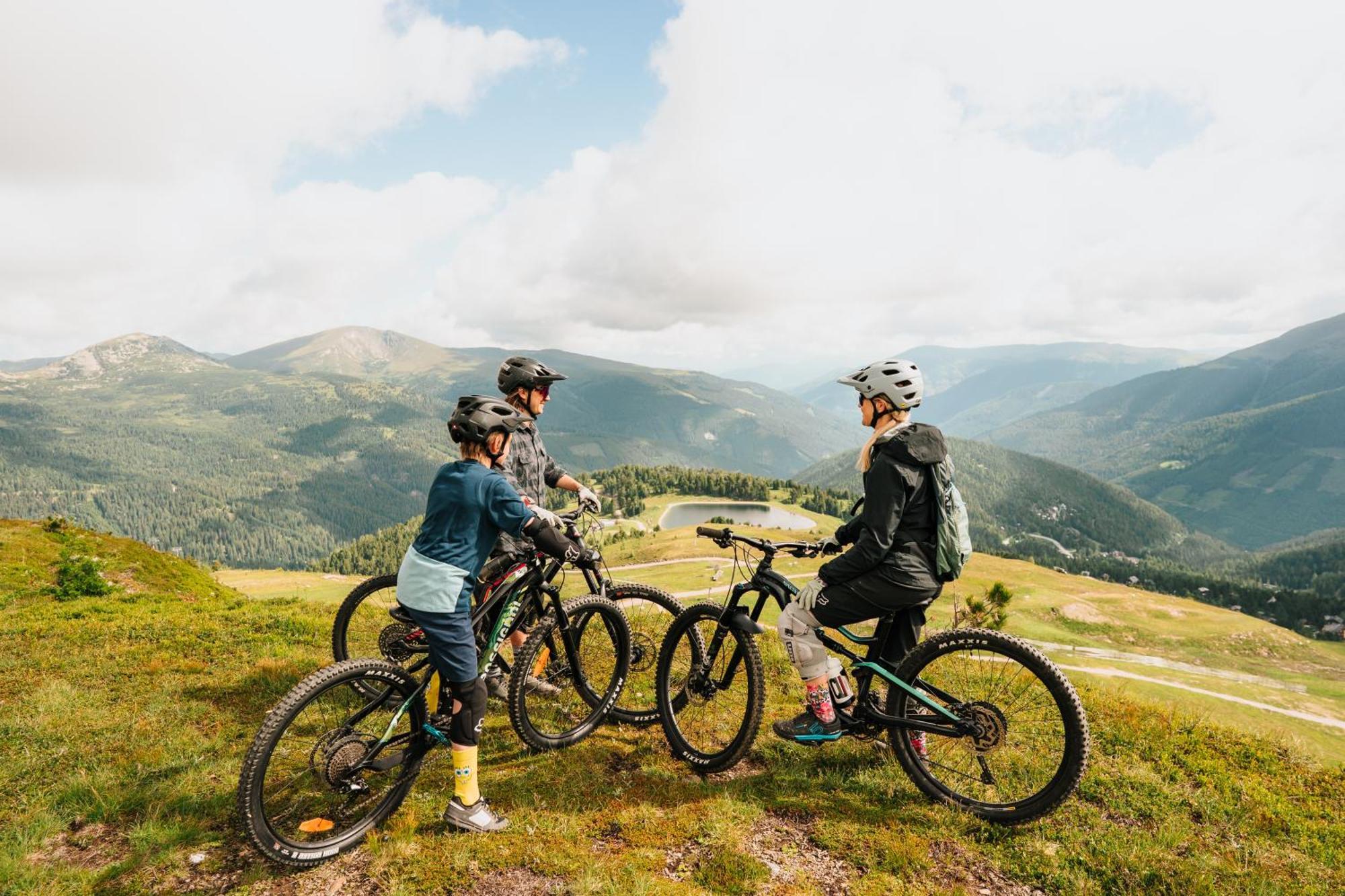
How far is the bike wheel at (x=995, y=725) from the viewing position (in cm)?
542

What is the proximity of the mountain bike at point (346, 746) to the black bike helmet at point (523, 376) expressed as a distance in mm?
2605

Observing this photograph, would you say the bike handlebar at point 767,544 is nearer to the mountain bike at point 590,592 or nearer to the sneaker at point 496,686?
the mountain bike at point 590,592

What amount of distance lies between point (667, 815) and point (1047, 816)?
3759mm

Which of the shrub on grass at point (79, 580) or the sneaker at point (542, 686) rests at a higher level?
the sneaker at point (542, 686)

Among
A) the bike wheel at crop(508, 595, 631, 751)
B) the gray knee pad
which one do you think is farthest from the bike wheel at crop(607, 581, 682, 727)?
the gray knee pad

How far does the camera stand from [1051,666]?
5.37m

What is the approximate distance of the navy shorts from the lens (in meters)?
5.41

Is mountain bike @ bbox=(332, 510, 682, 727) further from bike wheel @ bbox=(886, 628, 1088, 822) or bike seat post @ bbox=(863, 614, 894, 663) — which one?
bike wheel @ bbox=(886, 628, 1088, 822)

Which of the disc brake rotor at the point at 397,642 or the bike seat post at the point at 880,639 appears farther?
the disc brake rotor at the point at 397,642

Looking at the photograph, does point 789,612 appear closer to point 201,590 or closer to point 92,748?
point 92,748

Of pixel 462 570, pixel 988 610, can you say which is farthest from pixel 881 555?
pixel 988 610

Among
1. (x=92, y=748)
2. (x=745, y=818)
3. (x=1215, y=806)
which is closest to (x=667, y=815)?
(x=745, y=818)

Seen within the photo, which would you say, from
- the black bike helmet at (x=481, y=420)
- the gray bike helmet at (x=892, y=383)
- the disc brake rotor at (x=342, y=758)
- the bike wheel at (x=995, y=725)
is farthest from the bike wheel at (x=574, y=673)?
the gray bike helmet at (x=892, y=383)

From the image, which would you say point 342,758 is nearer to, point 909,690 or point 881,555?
point 881,555
